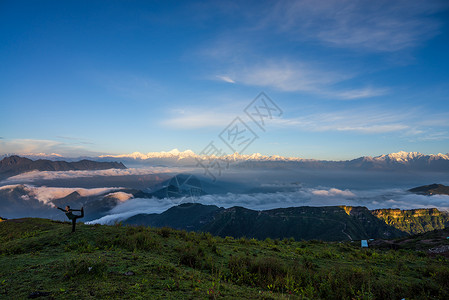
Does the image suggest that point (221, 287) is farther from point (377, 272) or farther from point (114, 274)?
point (377, 272)

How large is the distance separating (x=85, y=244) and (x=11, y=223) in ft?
46.7

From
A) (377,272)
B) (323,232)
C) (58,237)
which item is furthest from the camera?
(323,232)

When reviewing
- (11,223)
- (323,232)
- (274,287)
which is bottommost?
(323,232)

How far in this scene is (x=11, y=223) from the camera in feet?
61.3

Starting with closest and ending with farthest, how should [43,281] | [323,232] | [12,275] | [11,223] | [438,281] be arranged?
[43,281] < [12,275] < [438,281] < [11,223] < [323,232]

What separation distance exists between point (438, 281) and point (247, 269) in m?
8.06

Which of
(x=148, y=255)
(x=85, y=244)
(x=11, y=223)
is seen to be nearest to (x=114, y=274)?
(x=148, y=255)

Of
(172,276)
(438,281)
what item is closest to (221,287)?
(172,276)

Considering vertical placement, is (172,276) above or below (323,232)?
above

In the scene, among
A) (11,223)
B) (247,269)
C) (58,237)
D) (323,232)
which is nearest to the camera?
(247,269)

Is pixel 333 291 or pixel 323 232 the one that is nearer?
pixel 333 291

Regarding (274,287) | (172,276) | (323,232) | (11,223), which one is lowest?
(323,232)

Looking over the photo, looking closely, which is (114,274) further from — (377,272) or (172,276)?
(377,272)

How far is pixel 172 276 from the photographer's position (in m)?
7.54
